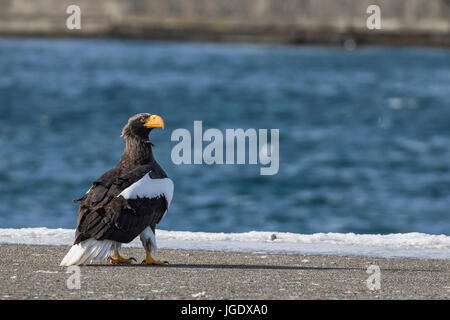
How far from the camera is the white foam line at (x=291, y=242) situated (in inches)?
391

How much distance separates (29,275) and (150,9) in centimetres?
12405

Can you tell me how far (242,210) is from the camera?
27859 millimetres

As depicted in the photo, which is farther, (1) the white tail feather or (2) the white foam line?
(2) the white foam line

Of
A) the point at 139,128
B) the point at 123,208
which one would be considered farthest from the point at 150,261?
the point at 139,128

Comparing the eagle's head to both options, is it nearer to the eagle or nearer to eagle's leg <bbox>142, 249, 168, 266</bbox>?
the eagle

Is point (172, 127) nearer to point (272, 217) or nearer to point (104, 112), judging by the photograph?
point (104, 112)

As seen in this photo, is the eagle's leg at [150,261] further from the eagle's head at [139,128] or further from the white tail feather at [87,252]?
the eagle's head at [139,128]

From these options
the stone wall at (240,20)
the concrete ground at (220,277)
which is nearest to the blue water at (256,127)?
the stone wall at (240,20)

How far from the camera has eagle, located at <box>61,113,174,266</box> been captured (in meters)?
8.52

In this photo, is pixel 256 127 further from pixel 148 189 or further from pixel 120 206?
pixel 120 206

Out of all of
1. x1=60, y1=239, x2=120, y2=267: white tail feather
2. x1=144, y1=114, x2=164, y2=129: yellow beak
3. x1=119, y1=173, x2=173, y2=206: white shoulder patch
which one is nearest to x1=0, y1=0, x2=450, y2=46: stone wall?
x1=144, y1=114, x2=164, y2=129: yellow beak

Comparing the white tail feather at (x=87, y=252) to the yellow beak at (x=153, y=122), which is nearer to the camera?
the white tail feather at (x=87, y=252)

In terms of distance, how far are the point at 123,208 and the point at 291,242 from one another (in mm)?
2484

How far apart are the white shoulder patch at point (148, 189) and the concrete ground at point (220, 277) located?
66cm
